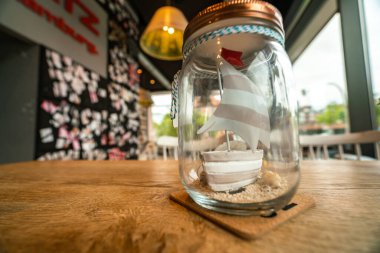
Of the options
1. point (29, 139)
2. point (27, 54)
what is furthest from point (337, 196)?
point (27, 54)

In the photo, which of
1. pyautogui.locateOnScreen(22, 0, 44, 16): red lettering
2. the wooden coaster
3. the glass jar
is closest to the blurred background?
pyautogui.locateOnScreen(22, 0, 44, 16): red lettering

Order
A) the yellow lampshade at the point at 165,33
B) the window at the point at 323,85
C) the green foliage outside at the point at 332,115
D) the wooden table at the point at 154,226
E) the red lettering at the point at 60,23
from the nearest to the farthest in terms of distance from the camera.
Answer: the wooden table at the point at 154,226
the yellow lampshade at the point at 165,33
the red lettering at the point at 60,23
the window at the point at 323,85
the green foliage outside at the point at 332,115

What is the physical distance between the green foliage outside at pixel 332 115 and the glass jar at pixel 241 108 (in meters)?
3.34

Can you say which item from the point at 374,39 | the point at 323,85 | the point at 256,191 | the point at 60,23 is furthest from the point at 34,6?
the point at 323,85

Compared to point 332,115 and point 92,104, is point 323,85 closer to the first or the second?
point 332,115

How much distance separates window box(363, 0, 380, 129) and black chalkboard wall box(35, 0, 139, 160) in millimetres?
2967

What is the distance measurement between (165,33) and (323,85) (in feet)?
9.37

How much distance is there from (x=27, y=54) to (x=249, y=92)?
214cm

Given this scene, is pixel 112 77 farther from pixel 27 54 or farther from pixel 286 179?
pixel 286 179

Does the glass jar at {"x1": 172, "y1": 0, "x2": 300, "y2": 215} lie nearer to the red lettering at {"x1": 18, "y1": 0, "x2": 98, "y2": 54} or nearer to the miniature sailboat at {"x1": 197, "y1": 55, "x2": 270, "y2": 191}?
the miniature sailboat at {"x1": 197, "y1": 55, "x2": 270, "y2": 191}

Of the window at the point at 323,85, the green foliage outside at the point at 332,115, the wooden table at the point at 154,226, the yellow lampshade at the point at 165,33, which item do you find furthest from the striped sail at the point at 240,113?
the green foliage outside at the point at 332,115

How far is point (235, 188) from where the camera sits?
0.93ft

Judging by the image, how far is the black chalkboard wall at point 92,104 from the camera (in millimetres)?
1824

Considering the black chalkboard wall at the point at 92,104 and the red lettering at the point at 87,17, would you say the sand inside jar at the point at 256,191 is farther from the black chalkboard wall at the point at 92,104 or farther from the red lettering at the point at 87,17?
the red lettering at the point at 87,17
